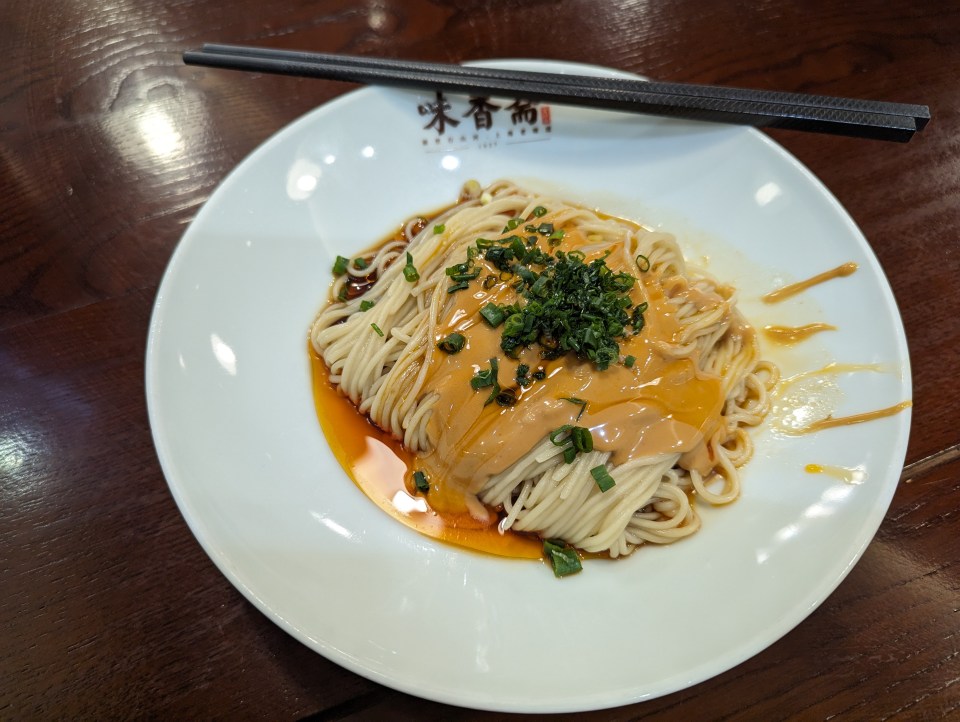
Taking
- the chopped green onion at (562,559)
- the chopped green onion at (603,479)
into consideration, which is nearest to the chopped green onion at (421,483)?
the chopped green onion at (562,559)

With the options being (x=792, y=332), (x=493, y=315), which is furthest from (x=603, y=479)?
(x=792, y=332)

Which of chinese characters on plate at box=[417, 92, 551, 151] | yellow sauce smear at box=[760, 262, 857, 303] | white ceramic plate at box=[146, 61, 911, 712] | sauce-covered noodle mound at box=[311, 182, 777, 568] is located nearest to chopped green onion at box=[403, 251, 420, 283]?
sauce-covered noodle mound at box=[311, 182, 777, 568]

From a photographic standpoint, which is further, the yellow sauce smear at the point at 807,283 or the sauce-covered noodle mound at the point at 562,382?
the yellow sauce smear at the point at 807,283

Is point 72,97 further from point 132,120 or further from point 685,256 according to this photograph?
point 685,256

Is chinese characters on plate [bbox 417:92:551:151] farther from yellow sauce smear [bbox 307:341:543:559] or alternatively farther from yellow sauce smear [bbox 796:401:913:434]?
yellow sauce smear [bbox 796:401:913:434]

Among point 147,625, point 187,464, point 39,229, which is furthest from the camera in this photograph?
point 39,229

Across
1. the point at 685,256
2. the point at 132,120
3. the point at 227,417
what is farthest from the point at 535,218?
the point at 132,120

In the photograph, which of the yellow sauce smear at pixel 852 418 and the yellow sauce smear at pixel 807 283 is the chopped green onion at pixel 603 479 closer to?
the yellow sauce smear at pixel 852 418

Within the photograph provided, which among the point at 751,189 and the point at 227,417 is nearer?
the point at 227,417
